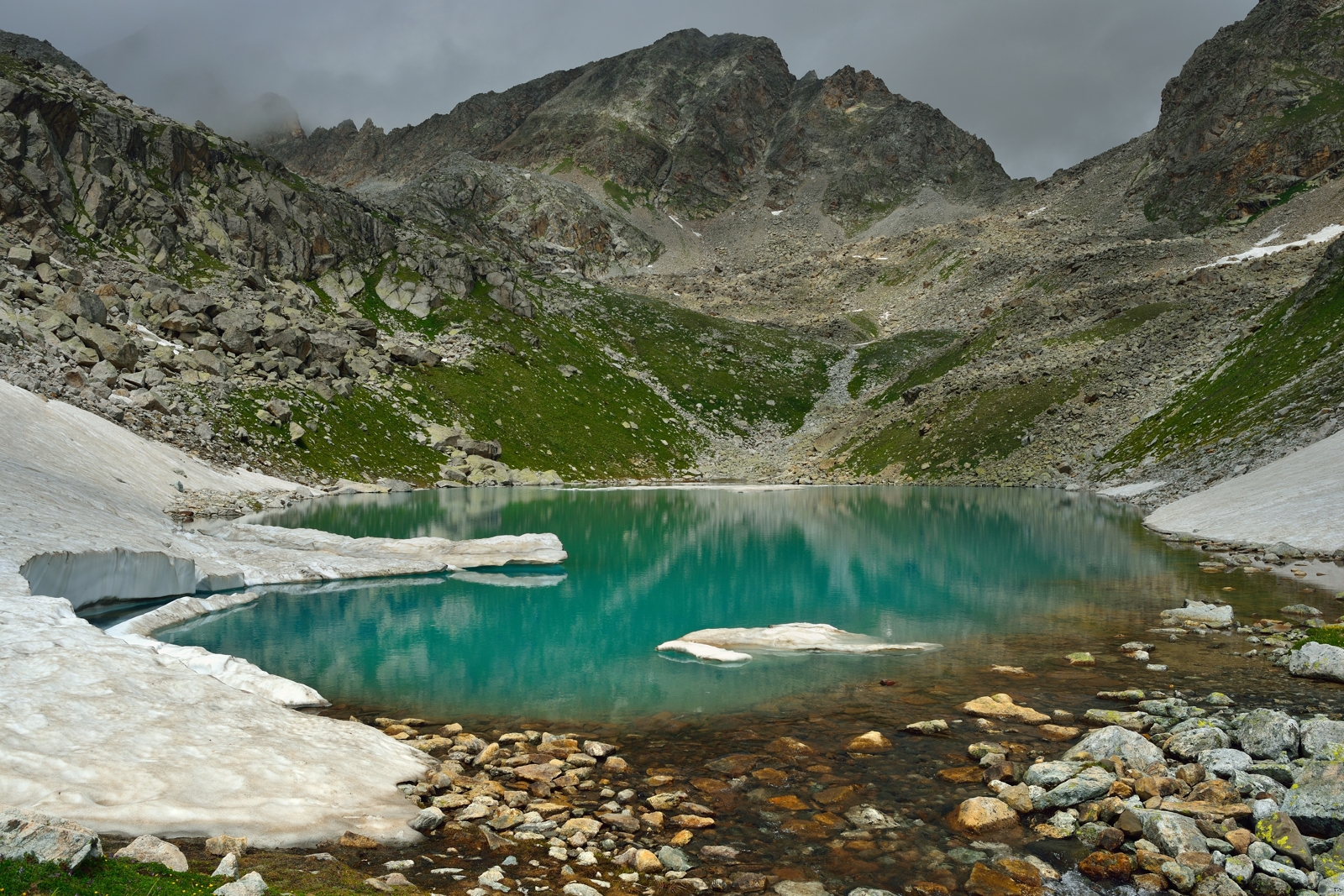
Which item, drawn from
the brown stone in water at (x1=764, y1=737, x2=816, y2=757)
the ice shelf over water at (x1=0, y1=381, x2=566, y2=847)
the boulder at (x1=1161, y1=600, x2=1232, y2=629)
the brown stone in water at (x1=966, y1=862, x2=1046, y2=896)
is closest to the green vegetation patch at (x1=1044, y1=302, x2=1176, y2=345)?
the boulder at (x1=1161, y1=600, x2=1232, y2=629)

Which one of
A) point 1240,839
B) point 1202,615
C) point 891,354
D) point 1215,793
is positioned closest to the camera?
point 1240,839

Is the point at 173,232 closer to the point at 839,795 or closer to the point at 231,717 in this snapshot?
the point at 231,717

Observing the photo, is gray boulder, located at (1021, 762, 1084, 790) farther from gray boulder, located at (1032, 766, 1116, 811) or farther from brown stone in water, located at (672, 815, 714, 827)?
brown stone in water, located at (672, 815, 714, 827)

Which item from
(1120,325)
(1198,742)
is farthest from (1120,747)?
(1120,325)

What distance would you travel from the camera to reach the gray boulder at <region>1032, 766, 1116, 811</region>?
1278cm

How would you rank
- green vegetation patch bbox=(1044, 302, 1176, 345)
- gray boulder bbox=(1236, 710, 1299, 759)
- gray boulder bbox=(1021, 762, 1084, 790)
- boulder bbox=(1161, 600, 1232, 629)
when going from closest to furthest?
gray boulder bbox=(1021, 762, 1084, 790) < gray boulder bbox=(1236, 710, 1299, 759) < boulder bbox=(1161, 600, 1232, 629) < green vegetation patch bbox=(1044, 302, 1176, 345)

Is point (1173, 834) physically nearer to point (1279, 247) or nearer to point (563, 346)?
point (563, 346)

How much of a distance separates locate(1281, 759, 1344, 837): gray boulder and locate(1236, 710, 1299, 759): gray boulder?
1651mm

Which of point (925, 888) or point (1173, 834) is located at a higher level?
point (1173, 834)

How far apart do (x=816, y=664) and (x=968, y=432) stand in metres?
95.0

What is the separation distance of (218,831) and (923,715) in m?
15.1

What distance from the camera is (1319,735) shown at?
1372 centimetres

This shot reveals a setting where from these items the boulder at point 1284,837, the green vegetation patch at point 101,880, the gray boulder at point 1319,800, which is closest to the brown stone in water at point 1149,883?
the boulder at point 1284,837

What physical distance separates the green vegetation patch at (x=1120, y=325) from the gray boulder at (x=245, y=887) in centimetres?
13303
